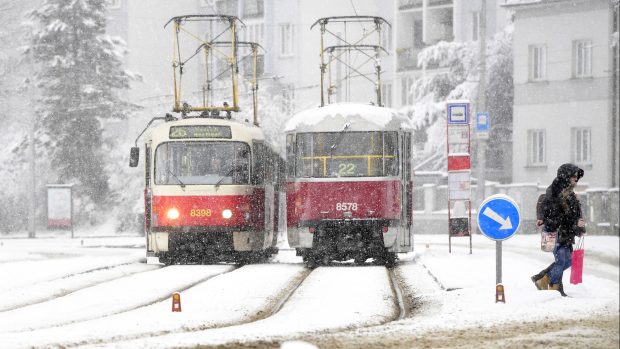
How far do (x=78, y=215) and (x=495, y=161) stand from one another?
17739 mm

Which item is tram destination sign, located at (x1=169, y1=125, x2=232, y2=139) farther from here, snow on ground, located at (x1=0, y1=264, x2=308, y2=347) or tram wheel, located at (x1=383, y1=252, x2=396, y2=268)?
snow on ground, located at (x1=0, y1=264, x2=308, y2=347)

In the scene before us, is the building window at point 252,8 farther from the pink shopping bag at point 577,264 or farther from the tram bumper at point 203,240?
the pink shopping bag at point 577,264

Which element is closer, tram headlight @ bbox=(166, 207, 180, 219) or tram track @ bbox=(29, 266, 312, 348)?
tram track @ bbox=(29, 266, 312, 348)

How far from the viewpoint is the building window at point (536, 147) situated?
49.5m

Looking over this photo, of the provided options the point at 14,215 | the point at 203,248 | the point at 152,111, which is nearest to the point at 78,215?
the point at 14,215

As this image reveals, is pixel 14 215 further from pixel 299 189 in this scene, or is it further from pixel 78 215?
pixel 299 189

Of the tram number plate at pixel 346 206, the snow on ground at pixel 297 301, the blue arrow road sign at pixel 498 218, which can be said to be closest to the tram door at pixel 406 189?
the snow on ground at pixel 297 301

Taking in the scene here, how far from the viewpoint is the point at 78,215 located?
52.7 meters

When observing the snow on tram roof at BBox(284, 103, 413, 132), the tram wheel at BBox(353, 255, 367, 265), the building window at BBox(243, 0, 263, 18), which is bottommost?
the tram wheel at BBox(353, 255, 367, 265)

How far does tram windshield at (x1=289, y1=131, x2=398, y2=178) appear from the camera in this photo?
23.4m

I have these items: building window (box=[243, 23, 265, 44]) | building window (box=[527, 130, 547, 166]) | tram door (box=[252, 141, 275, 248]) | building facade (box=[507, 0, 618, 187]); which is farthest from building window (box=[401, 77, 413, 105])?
tram door (box=[252, 141, 275, 248])

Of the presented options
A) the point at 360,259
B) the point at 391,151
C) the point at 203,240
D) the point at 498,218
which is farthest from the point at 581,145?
the point at 498,218

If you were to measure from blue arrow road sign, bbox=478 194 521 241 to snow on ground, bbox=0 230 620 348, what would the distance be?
0.71m

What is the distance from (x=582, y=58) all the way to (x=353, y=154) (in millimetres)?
26920
